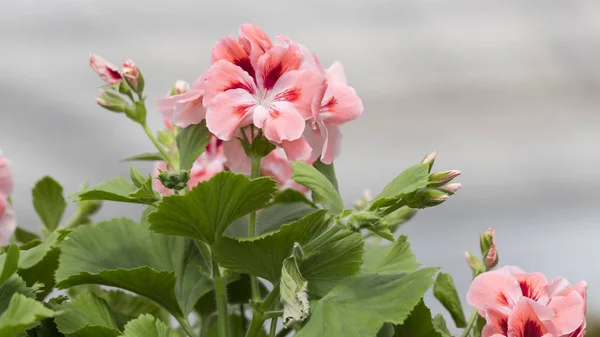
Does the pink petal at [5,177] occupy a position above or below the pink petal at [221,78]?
below

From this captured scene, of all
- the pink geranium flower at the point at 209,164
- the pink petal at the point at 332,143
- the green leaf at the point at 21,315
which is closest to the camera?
the green leaf at the point at 21,315

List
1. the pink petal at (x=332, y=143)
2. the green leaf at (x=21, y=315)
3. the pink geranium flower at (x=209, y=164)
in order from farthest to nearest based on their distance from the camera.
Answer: the pink geranium flower at (x=209, y=164)
the pink petal at (x=332, y=143)
the green leaf at (x=21, y=315)

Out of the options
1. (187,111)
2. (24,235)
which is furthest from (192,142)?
(24,235)

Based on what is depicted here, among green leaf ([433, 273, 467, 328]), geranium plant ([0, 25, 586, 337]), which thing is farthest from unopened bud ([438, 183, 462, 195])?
green leaf ([433, 273, 467, 328])

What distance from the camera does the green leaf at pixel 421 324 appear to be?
346 millimetres

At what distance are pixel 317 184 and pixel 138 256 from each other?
0.12m

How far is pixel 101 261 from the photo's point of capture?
391 millimetres

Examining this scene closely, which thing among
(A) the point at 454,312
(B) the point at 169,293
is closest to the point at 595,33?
(A) the point at 454,312

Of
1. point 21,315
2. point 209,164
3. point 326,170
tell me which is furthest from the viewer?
point 209,164

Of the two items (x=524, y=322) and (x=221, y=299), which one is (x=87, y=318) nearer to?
(x=221, y=299)

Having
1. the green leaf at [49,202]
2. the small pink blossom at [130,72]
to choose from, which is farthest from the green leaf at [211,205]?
the green leaf at [49,202]

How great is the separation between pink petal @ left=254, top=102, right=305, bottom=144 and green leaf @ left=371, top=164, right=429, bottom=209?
0.15ft

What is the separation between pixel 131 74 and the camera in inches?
15.9

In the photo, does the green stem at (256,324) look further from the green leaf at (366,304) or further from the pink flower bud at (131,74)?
the pink flower bud at (131,74)
